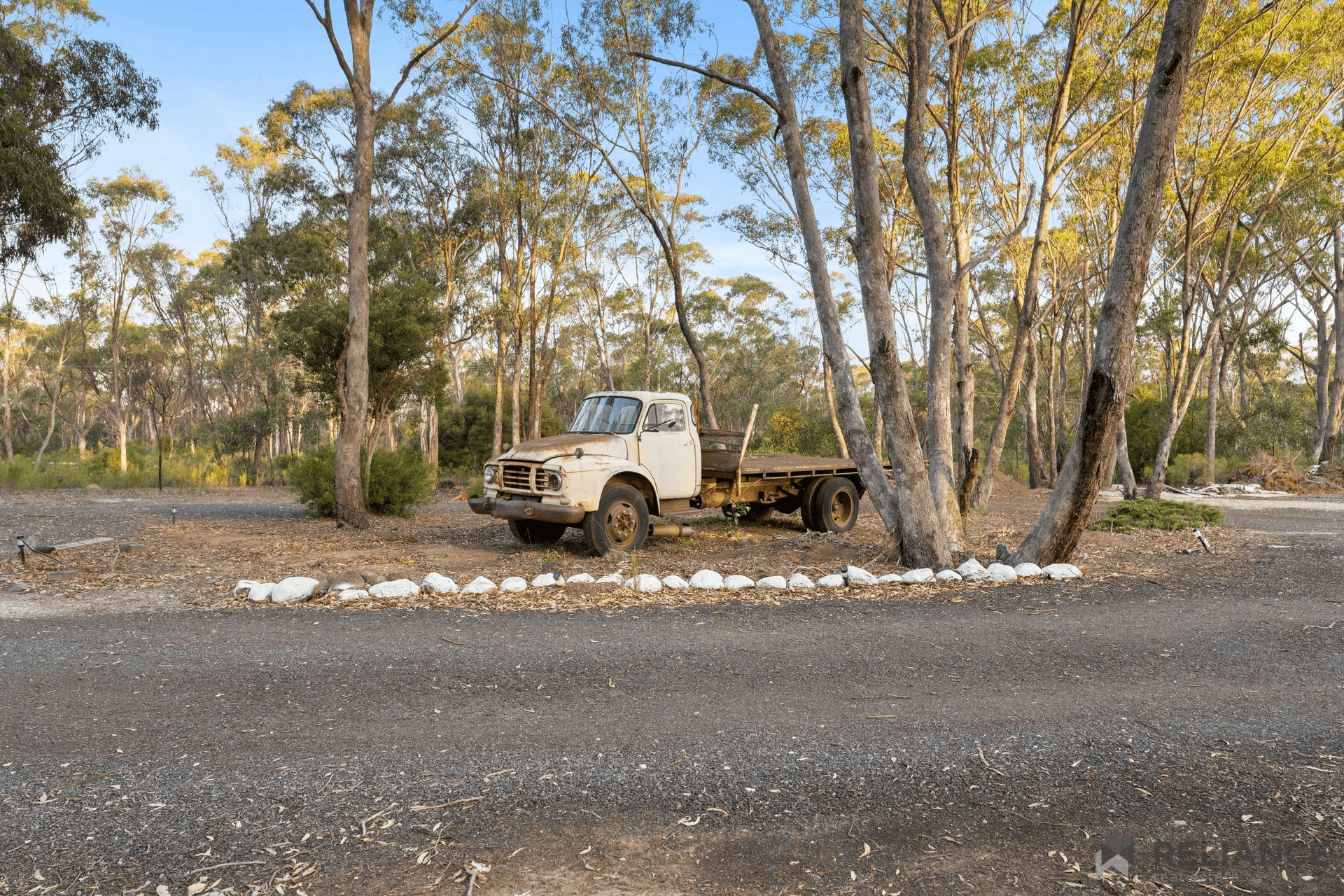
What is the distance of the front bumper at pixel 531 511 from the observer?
8.95m

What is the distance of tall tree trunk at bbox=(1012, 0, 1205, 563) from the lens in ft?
22.2

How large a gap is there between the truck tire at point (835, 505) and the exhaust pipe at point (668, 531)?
76.1 inches

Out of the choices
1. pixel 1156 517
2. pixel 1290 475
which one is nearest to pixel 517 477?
pixel 1156 517

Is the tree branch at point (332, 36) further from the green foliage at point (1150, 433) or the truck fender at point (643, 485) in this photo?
the green foliage at point (1150, 433)

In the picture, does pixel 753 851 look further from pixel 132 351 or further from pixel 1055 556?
pixel 132 351

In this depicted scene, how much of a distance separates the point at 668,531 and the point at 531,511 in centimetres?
229

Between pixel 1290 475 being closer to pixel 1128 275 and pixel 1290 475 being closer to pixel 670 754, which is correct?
pixel 1128 275

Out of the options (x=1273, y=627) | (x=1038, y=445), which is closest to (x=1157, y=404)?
(x=1038, y=445)

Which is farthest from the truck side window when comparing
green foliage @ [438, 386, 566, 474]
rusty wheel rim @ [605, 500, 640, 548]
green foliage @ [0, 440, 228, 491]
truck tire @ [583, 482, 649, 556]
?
green foliage @ [438, 386, 566, 474]

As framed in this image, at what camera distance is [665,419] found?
33.2 feet

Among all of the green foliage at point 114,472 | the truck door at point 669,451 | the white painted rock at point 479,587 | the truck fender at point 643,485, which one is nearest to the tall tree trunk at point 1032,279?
the truck door at point 669,451

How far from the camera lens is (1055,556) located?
310 inches

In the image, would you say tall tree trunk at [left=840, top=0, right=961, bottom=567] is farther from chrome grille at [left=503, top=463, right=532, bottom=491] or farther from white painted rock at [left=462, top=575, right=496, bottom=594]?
white painted rock at [left=462, top=575, right=496, bottom=594]

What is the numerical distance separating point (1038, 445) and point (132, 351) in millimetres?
38846
